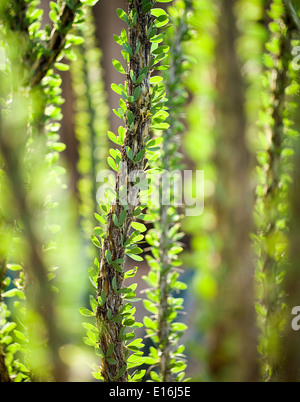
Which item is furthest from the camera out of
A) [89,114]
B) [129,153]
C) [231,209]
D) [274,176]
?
[89,114]

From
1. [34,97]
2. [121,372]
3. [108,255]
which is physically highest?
[34,97]

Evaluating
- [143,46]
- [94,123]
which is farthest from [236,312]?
[94,123]

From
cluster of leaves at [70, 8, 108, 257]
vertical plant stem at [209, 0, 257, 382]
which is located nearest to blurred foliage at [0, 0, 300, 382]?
vertical plant stem at [209, 0, 257, 382]

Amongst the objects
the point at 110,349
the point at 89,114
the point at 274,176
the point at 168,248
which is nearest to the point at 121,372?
the point at 110,349

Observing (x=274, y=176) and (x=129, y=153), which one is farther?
(x=274, y=176)

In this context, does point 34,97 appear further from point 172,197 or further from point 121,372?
point 121,372

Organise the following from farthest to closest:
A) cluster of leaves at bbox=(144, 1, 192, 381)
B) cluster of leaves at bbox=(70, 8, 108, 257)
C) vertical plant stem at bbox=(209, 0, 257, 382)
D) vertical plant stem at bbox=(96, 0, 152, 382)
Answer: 1. cluster of leaves at bbox=(70, 8, 108, 257)
2. cluster of leaves at bbox=(144, 1, 192, 381)
3. vertical plant stem at bbox=(96, 0, 152, 382)
4. vertical plant stem at bbox=(209, 0, 257, 382)

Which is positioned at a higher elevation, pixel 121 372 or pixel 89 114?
pixel 89 114

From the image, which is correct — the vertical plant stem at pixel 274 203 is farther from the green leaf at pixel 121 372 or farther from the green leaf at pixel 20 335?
the green leaf at pixel 20 335

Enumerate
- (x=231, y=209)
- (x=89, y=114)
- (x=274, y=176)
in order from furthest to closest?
(x=89, y=114), (x=274, y=176), (x=231, y=209)

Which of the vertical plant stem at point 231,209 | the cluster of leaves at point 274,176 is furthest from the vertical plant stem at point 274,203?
the vertical plant stem at point 231,209

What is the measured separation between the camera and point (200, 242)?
280mm

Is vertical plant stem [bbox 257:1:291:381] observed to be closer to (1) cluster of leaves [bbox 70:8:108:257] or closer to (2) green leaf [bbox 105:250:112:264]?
(2) green leaf [bbox 105:250:112:264]
